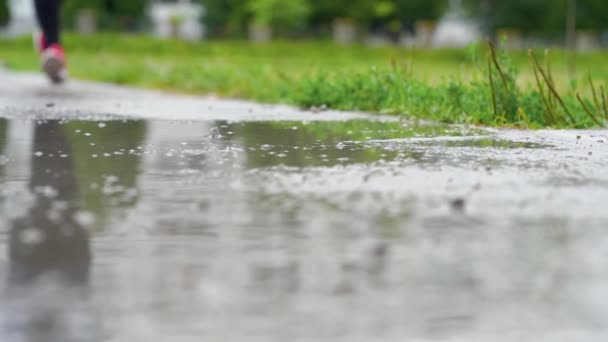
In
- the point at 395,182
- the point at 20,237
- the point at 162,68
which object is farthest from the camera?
the point at 162,68

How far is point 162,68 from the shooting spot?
21297 millimetres

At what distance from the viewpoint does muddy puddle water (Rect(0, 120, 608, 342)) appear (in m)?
3.91

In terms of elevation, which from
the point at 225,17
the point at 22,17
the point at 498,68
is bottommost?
the point at 22,17

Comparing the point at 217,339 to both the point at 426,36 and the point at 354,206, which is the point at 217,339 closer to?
the point at 354,206

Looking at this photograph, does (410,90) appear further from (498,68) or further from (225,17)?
(225,17)

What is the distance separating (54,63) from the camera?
52.4 ft

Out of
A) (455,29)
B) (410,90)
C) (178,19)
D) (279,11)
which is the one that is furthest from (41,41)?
(455,29)

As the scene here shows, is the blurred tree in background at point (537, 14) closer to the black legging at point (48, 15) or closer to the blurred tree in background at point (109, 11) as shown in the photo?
the blurred tree in background at point (109, 11)

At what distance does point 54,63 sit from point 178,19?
49.8m

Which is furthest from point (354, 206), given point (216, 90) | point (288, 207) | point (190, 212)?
point (216, 90)

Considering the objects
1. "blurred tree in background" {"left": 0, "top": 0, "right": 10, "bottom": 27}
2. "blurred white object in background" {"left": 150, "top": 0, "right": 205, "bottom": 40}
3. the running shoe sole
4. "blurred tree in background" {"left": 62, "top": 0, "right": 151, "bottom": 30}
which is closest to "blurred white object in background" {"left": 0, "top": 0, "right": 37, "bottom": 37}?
"blurred white object in background" {"left": 150, "top": 0, "right": 205, "bottom": 40}

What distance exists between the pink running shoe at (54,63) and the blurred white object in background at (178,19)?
4822cm

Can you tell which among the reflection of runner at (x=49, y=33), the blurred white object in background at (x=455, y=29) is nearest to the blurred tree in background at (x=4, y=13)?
the blurred white object in background at (x=455, y=29)

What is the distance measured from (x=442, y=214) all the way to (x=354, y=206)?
1.46 ft
